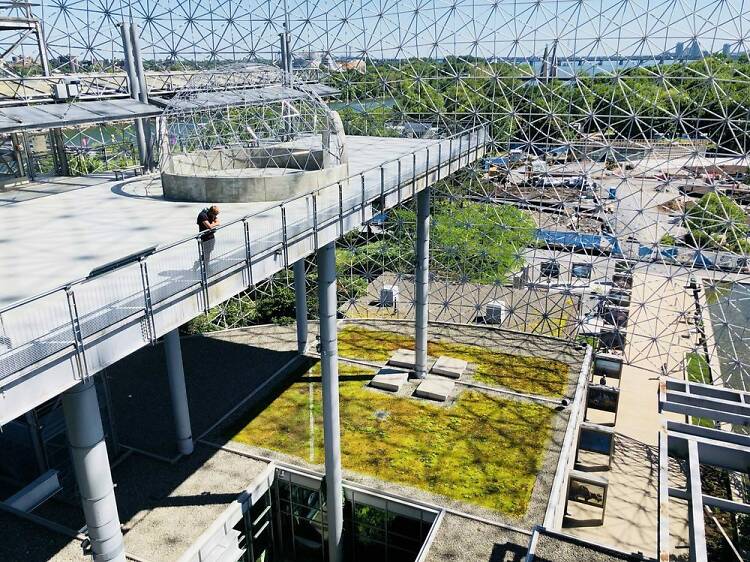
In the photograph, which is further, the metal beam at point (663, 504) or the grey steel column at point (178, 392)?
the grey steel column at point (178, 392)

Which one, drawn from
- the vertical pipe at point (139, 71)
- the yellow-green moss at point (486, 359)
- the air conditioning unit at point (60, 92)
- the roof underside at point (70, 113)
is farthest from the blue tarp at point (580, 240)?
the air conditioning unit at point (60, 92)

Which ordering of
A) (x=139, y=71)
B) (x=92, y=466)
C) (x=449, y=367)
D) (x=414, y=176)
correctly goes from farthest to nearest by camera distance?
(x=449, y=367) < (x=139, y=71) < (x=414, y=176) < (x=92, y=466)

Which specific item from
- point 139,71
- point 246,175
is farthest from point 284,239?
point 139,71

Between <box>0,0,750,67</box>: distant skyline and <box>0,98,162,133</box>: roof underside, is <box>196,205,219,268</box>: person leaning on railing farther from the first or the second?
<box>0,0,750,67</box>: distant skyline

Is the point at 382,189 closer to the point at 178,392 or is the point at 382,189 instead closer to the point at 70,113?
the point at 178,392

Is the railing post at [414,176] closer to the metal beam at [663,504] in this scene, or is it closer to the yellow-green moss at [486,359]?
the yellow-green moss at [486,359]

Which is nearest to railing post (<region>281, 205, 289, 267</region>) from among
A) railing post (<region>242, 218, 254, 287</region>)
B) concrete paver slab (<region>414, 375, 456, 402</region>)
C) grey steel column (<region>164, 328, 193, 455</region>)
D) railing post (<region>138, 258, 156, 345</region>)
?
railing post (<region>242, 218, 254, 287</region>)
